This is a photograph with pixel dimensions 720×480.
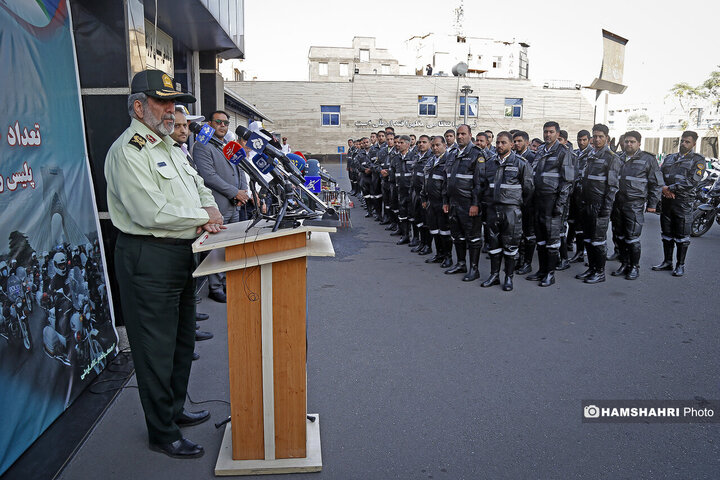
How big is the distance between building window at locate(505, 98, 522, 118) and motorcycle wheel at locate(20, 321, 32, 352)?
44.7 meters

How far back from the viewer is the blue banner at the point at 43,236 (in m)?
2.81

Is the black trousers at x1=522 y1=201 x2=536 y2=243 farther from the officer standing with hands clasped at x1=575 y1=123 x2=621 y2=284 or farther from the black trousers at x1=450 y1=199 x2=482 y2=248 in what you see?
the black trousers at x1=450 y1=199 x2=482 y2=248

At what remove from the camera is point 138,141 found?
2723mm

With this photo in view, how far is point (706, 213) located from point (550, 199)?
6917 mm

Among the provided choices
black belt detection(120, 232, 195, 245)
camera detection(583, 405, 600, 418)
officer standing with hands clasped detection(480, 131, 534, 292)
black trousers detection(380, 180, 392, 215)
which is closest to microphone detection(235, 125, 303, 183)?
A: black belt detection(120, 232, 195, 245)

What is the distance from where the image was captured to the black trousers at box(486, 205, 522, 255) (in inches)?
268

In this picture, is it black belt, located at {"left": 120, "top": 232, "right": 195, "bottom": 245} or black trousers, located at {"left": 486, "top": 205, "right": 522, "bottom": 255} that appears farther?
black trousers, located at {"left": 486, "top": 205, "right": 522, "bottom": 255}

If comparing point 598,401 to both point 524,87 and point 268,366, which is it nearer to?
point 268,366

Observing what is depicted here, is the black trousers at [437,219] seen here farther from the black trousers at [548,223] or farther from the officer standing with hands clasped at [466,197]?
the black trousers at [548,223]

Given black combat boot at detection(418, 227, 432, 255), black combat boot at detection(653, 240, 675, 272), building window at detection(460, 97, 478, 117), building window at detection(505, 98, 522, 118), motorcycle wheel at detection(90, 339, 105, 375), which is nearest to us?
motorcycle wheel at detection(90, 339, 105, 375)

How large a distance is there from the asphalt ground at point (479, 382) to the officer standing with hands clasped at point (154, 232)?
428 mm

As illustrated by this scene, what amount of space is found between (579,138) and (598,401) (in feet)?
Result: 21.1

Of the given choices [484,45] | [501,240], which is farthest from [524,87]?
[501,240]

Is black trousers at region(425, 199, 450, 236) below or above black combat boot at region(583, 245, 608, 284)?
above
